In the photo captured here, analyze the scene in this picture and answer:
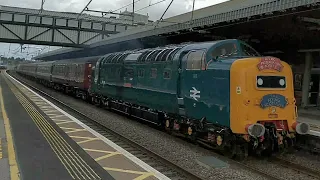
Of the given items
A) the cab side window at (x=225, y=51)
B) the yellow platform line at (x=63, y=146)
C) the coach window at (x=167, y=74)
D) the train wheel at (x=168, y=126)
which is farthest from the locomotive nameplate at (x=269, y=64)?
the yellow platform line at (x=63, y=146)

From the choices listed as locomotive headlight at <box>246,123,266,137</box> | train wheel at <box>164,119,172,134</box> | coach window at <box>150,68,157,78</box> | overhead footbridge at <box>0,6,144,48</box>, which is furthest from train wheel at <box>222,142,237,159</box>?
overhead footbridge at <box>0,6,144,48</box>

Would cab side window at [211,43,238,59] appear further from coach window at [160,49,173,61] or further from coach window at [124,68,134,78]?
coach window at [124,68,134,78]

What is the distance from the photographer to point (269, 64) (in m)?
9.63

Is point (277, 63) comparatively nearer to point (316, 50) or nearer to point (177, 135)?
point (177, 135)

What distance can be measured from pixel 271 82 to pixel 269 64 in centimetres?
48

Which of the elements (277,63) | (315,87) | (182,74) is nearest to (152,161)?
(182,74)

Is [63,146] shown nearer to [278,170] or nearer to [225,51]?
[225,51]

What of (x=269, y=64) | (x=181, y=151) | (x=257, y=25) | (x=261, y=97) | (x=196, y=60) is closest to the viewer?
(x=261, y=97)

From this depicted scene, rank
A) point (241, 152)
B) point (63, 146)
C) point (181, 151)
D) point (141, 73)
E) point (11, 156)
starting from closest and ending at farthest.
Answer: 1. point (11, 156)
2. point (241, 152)
3. point (63, 146)
4. point (181, 151)
5. point (141, 73)

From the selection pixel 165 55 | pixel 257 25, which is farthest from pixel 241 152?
pixel 257 25

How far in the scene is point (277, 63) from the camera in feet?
32.1

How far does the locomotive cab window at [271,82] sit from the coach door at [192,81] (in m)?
1.73

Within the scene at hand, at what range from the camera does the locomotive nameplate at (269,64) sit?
947cm

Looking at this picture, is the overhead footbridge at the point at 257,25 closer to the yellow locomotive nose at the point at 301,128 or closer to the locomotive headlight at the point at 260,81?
the locomotive headlight at the point at 260,81
